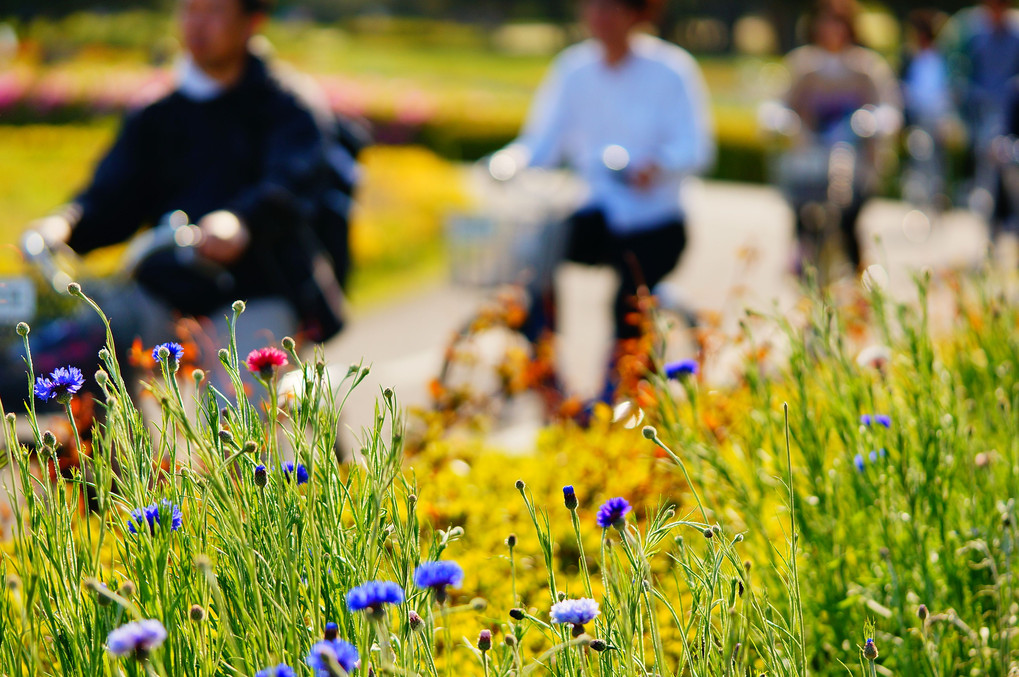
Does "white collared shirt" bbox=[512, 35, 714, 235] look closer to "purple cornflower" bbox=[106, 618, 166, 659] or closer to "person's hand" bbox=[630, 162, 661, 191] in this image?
"person's hand" bbox=[630, 162, 661, 191]

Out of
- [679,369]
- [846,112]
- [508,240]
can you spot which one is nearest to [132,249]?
[508,240]

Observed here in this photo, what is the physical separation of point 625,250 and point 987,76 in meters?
6.46

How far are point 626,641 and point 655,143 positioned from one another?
13.6ft

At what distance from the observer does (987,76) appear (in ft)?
33.9

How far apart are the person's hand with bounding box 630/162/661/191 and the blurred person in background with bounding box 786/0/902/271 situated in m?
3.47

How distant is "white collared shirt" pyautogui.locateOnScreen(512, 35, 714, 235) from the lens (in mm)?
5238

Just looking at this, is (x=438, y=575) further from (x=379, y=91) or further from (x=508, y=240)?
(x=379, y=91)

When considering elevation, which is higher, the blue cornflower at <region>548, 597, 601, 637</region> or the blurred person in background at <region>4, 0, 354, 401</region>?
the blurred person in background at <region>4, 0, 354, 401</region>

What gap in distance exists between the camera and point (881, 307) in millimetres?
2580

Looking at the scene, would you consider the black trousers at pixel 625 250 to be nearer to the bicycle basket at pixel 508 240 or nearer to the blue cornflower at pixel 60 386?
the bicycle basket at pixel 508 240

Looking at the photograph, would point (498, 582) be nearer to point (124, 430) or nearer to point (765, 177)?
point (124, 430)

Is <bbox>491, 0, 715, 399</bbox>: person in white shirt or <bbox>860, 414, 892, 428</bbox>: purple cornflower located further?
<bbox>491, 0, 715, 399</bbox>: person in white shirt

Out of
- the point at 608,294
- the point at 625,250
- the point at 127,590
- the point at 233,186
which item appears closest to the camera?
the point at 127,590

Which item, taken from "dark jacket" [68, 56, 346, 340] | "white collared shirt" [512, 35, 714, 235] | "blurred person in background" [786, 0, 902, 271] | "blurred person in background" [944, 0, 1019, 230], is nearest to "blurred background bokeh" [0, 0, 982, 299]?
"dark jacket" [68, 56, 346, 340]
